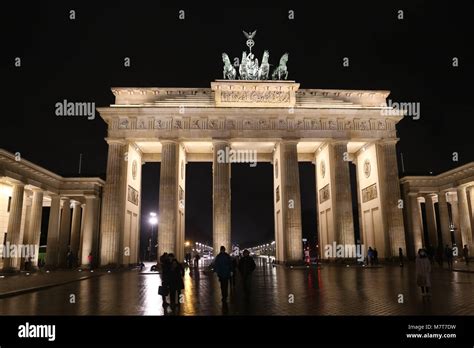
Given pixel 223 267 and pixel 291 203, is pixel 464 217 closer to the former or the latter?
pixel 291 203

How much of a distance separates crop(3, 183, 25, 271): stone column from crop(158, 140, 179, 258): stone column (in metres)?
11.9

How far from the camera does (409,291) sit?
1487 cm

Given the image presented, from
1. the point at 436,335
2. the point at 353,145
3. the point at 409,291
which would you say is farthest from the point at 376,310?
the point at 353,145

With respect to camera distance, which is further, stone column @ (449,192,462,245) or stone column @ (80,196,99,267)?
stone column @ (449,192,462,245)

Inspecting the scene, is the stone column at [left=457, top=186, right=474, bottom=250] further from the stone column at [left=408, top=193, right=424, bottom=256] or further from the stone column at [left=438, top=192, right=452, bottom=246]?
the stone column at [left=408, top=193, right=424, bottom=256]

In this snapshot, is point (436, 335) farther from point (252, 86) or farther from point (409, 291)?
point (252, 86)

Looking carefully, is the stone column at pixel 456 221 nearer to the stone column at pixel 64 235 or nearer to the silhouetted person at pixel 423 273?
the silhouetted person at pixel 423 273

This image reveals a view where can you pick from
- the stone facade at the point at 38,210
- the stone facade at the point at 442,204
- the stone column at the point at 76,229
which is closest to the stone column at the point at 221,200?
the stone facade at the point at 38,210

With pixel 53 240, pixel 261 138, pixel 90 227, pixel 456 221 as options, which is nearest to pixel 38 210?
pixel 53 240

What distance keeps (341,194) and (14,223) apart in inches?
1180

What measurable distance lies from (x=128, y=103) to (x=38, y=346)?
3390 cm

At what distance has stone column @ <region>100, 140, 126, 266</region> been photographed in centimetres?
3562

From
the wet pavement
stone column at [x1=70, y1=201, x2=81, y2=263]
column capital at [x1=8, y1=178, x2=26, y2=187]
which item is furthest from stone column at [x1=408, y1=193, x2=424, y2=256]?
column capital at [x1=8, y1=178, x2=26, y2=187]

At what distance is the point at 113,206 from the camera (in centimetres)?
3650
